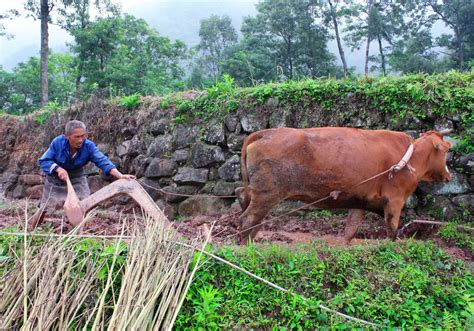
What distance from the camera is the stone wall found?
19.5 ft

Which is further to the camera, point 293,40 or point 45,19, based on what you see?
point 293,40

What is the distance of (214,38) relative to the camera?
34875 millimetres

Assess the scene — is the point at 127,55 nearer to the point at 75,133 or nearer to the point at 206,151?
the point at 206,151

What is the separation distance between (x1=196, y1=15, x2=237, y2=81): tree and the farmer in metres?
29.7

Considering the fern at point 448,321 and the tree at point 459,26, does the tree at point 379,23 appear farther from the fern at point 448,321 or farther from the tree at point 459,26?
the fern at point 448,321

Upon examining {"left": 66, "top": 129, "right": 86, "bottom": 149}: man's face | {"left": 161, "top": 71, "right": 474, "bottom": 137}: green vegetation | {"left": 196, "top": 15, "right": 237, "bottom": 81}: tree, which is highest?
{"left": 196, "top": 15, "right": 237, "bottom": 81}: tree

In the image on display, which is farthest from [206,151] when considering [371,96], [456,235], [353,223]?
[456,235]

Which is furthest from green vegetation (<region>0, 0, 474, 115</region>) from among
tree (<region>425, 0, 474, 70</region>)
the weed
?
the weed

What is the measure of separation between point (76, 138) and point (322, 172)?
2954mm

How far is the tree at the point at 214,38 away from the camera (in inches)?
1358

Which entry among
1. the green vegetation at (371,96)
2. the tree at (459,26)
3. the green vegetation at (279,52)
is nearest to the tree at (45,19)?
the green vegetation at (279,52)

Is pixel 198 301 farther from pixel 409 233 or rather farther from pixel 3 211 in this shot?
pixel 3 211

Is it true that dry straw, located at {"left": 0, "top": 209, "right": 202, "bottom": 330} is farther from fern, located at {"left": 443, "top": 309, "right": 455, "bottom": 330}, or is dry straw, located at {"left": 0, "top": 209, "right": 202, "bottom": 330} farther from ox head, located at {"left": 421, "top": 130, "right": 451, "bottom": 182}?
ox head, located at {"left": 421, "top": 130, "right": 451, "bottom": 182}

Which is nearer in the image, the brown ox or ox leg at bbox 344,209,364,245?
the brown ox
